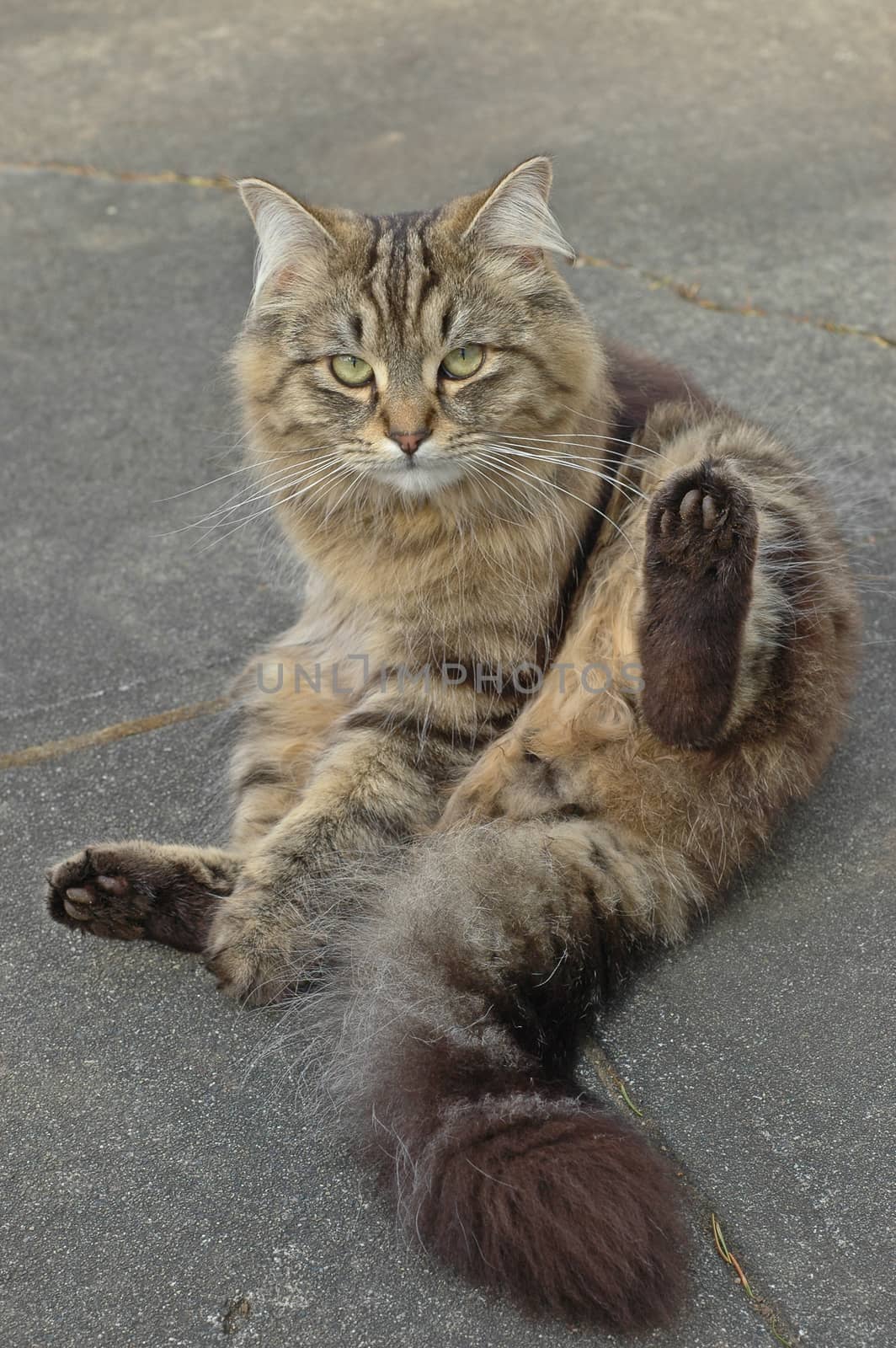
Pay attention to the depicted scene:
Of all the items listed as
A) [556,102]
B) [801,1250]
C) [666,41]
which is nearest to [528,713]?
[801,1250]

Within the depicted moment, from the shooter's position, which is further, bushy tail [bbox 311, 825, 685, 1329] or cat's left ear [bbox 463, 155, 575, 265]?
cat's left ear [bbox 463, 155, 575, 265]

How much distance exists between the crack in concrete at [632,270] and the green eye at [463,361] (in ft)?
4.82

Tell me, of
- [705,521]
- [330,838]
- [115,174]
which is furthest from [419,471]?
[115,174]

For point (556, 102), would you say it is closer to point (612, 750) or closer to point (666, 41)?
point (666, 41)

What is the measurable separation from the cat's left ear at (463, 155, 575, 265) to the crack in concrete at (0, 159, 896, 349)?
133cm

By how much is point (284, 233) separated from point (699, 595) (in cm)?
105

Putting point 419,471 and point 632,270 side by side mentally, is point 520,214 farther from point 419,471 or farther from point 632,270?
point 632,270

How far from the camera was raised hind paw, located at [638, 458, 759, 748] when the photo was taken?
2020mm

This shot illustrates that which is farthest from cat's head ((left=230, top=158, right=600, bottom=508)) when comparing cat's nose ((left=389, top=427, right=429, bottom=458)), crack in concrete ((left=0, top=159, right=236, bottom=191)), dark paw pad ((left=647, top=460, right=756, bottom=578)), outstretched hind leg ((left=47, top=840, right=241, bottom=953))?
crack in concrete ((left=0, top=159, right=236, bottom=191))

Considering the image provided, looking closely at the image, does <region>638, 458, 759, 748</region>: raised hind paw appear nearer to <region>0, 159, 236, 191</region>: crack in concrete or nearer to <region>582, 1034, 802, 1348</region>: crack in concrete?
<region>582, 1034, 802, 1348</region>: crack in concrete

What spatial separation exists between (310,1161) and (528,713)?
884 millimetres

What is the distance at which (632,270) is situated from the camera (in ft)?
14.2

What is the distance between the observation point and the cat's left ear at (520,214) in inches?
88.7

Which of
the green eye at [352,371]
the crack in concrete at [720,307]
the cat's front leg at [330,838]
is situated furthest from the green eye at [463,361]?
the crack in concrete at [720,307]
